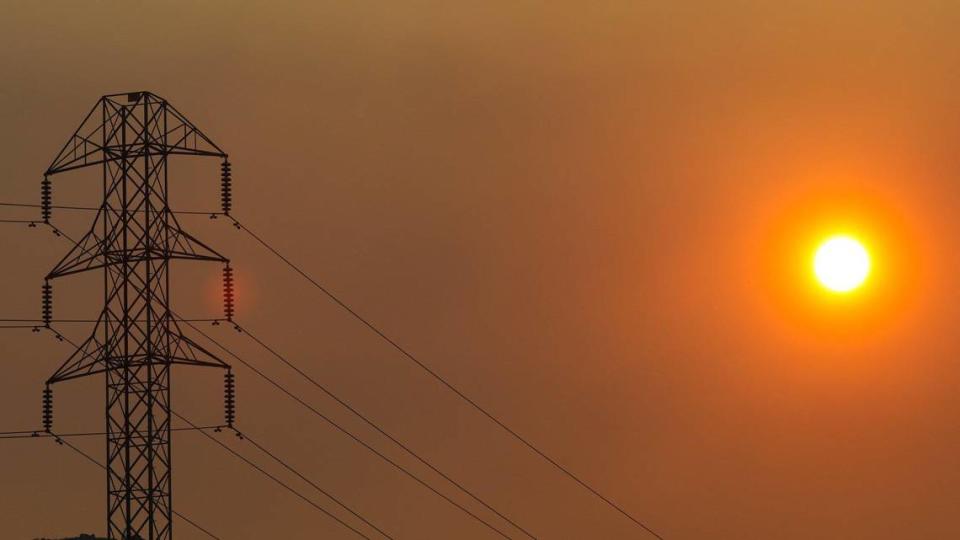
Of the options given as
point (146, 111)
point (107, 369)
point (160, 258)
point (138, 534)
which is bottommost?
point (138, 534)

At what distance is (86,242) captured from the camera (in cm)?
8800

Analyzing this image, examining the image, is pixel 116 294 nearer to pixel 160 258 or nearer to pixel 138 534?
pixel 160 258

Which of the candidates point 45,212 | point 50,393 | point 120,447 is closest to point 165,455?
point 120,447

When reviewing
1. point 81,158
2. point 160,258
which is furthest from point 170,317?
point 81,158

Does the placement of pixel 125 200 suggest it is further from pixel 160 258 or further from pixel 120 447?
pixel 120 447

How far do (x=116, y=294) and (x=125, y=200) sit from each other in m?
4.24

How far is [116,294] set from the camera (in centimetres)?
8681

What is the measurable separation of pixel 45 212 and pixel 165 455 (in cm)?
1354

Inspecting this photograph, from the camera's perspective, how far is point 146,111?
86.8 metres

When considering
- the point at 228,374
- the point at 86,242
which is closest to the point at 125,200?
the point at 86,242

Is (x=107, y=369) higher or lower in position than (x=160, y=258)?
lower

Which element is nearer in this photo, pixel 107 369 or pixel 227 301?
pixel 107 369

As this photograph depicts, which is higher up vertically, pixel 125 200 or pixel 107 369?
pixel 125 200

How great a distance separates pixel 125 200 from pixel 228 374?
9.08m
